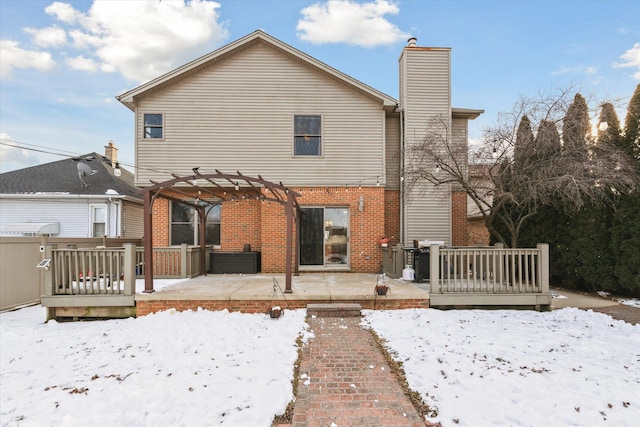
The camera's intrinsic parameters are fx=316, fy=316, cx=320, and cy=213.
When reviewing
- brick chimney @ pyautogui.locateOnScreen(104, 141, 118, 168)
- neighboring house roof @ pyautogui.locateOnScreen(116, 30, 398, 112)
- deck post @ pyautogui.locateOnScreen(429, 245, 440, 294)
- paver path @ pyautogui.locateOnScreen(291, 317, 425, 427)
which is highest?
neighboring house roof @ pyautogui.locateOnScreen(116, 30, 398, 112)

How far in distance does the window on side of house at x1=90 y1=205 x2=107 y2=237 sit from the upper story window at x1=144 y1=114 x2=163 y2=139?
5.84 m

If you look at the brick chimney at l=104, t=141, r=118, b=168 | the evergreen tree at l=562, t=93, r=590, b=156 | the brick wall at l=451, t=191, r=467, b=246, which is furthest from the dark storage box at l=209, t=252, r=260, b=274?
the brick chimney at l=104, t=141, r=118, b=168

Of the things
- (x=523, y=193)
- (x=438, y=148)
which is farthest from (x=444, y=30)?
(x=523, y=193)

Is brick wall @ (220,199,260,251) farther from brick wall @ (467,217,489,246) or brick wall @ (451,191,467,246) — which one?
brick wall @ (467,217,489,246)

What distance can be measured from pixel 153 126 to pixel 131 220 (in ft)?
22.0

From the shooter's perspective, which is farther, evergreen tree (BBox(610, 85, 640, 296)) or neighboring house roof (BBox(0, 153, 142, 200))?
neighboring house roof (BBox(0, 153, 142, 200))

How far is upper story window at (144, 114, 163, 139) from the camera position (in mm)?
9727

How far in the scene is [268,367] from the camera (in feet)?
12.6

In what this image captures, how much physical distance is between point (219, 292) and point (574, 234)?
336 inches

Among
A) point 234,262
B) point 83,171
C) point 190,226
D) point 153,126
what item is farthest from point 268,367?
point 83,171

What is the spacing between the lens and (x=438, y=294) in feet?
20.3

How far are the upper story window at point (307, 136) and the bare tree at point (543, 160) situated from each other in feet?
10.3

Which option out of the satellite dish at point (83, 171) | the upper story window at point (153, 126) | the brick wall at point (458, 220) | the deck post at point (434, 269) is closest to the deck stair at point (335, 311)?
the deck post at point (434, 269)

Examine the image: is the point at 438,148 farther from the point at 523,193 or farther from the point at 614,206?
the point at 614,206
